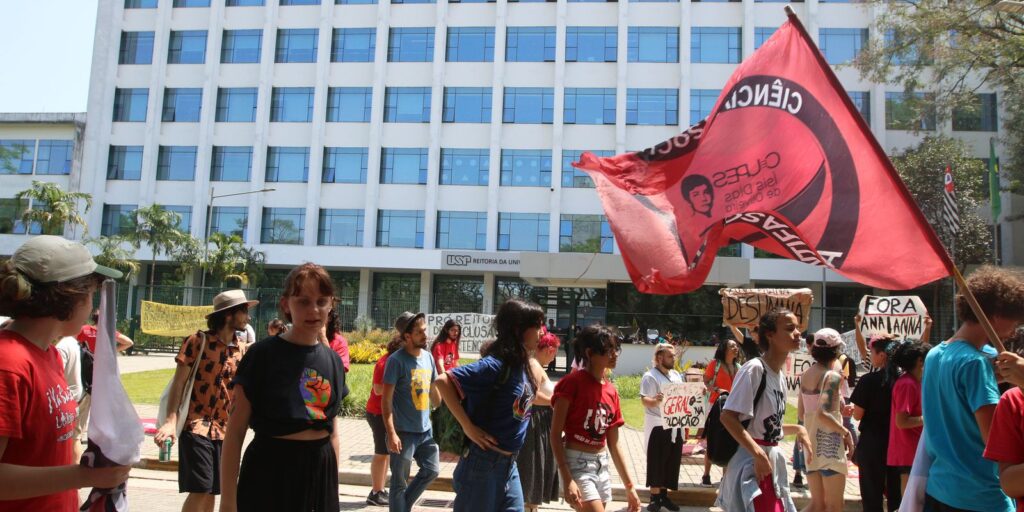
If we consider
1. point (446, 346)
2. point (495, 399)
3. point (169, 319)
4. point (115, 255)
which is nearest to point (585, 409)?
point (495, 399)

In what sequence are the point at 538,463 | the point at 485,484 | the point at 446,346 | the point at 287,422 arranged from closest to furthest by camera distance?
the point at 287,422 → the point at 485,484 → the point at 538,463 → the point at 446,346

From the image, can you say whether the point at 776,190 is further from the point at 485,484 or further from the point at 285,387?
the point at 285,387

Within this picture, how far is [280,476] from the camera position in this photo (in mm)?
3295

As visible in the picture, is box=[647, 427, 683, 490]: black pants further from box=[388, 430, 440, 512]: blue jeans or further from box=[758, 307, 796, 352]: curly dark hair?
box=[758, 307, 796, 352]: curly dark hair

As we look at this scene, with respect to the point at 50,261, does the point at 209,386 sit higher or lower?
lower

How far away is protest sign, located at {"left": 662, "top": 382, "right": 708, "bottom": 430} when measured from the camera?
26.2ft

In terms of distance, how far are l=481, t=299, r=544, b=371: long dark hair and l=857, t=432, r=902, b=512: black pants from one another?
3532 mm

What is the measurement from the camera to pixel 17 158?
4488 centimetres

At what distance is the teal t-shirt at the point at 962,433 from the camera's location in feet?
10.6

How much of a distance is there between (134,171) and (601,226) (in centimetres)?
2838

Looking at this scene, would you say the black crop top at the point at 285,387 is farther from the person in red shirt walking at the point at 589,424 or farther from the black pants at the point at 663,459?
the black pants at the point at 663,459

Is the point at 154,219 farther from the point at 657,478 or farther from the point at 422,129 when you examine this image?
the point at 657,478

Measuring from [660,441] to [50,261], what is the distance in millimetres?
6767

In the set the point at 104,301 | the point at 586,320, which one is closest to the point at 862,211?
the point at 104,301
